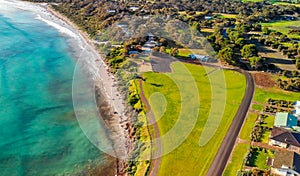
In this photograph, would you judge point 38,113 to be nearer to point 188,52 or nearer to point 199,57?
point 199,57

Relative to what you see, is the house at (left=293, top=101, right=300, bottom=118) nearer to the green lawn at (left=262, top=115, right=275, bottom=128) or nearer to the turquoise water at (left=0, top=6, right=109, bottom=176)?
the green lawn at (left=262, top=115, right=275, bottom=128)

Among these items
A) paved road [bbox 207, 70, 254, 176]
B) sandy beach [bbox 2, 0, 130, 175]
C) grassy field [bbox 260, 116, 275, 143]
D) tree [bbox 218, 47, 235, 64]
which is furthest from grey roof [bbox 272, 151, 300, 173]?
tree [bbox 218, 47, 235, 64]

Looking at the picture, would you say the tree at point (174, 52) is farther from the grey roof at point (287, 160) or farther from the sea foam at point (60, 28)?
the grey roof at point (287, 160)

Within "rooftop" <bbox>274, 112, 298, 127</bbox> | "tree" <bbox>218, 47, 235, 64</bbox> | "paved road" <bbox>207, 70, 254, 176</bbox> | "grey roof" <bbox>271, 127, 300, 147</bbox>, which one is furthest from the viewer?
"tree" <bbox>218, 47, 235, 64</bbox>

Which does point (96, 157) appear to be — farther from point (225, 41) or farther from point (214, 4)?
point (214, 4)

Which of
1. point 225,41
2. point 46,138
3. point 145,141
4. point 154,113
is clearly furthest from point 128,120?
Result: point 225,41

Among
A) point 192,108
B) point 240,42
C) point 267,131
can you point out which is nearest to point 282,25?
point 240,42
